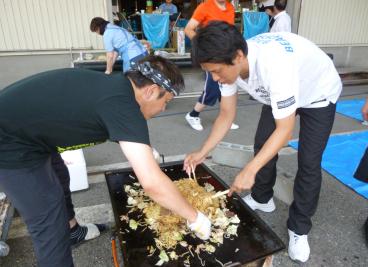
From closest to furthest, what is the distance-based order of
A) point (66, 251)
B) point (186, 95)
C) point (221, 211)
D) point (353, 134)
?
point (66, 251) < point (221, 211) < point (353, 134) < point (186, 95)

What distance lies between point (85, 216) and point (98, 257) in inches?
20.7

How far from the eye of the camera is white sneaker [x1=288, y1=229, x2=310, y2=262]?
213cm

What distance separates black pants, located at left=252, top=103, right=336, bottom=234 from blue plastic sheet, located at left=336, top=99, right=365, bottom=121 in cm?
358

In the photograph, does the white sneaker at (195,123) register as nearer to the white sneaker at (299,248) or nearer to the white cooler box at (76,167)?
the white cooler box at (76,167)

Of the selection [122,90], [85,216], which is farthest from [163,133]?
[122,90]

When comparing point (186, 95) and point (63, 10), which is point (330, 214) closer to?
point (186, 95)

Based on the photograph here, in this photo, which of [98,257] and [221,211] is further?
[98,257]

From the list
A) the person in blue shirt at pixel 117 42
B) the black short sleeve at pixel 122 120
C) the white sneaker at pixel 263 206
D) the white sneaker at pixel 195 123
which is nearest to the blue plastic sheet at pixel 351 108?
the white sneaker at pixel 195 123

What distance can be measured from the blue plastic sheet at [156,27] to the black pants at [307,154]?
505cm

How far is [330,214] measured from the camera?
2.68m

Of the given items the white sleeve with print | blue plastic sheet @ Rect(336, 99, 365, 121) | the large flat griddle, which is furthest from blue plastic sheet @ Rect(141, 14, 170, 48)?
the white sleeve with print

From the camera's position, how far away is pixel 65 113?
134 centimetres

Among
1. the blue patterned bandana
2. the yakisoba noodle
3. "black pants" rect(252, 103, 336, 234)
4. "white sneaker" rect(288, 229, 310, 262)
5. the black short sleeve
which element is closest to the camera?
the black short sleeve

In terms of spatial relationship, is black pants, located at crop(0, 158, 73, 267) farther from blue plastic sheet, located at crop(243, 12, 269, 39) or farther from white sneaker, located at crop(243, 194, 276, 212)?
blue plastic sheet, located at crop(243, 12, 269, 39)
